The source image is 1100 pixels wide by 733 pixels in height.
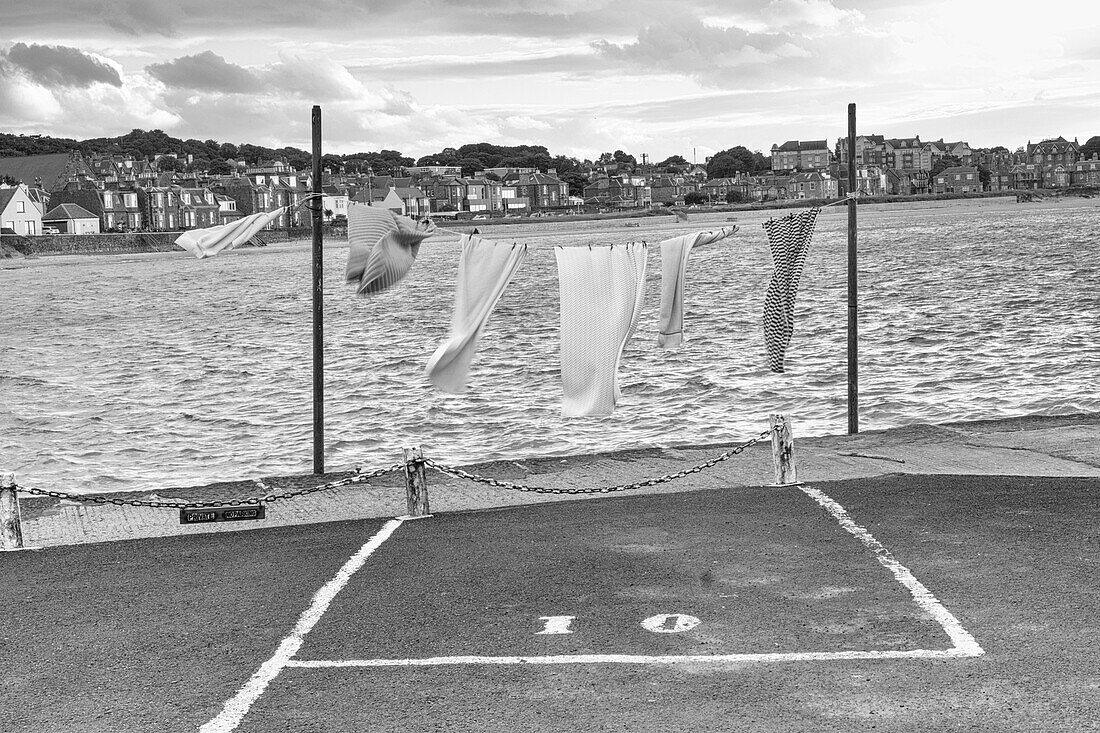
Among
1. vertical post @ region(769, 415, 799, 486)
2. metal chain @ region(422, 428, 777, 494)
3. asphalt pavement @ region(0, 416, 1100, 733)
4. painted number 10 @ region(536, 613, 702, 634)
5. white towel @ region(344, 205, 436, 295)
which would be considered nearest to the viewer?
asphalt pavement @ region(0, 416, 1100, 733)

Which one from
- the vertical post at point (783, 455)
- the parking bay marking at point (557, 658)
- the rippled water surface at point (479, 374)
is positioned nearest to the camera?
the parking bay marking at point (557, 658)

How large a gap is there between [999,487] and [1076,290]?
2069 inches

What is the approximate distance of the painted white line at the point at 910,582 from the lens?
26.6ft

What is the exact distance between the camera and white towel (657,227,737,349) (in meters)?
12.6

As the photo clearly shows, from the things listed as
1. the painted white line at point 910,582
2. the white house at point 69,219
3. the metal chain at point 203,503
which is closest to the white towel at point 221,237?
the metal chain at point 203,503

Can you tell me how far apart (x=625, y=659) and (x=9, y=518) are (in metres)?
6.75

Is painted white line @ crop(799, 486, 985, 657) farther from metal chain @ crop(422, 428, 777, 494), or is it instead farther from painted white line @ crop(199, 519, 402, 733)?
painted white line @ crop(199, 519, 402, 733)

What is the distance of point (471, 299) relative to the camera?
1232 cm

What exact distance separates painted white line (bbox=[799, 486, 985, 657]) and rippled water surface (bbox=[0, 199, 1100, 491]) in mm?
4607

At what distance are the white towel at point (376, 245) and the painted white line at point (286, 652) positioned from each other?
2784 millimetres

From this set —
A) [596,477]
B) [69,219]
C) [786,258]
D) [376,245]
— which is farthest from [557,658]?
[69,219]

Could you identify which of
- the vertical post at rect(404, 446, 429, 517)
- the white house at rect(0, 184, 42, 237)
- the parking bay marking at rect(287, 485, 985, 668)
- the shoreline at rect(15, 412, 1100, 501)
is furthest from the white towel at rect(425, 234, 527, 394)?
the white house at rect(0, 184, 42, 237)

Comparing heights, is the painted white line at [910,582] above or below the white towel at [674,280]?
below

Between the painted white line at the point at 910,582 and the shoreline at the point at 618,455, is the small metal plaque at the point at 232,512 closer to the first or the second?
the shoreline at the point at 618,455
